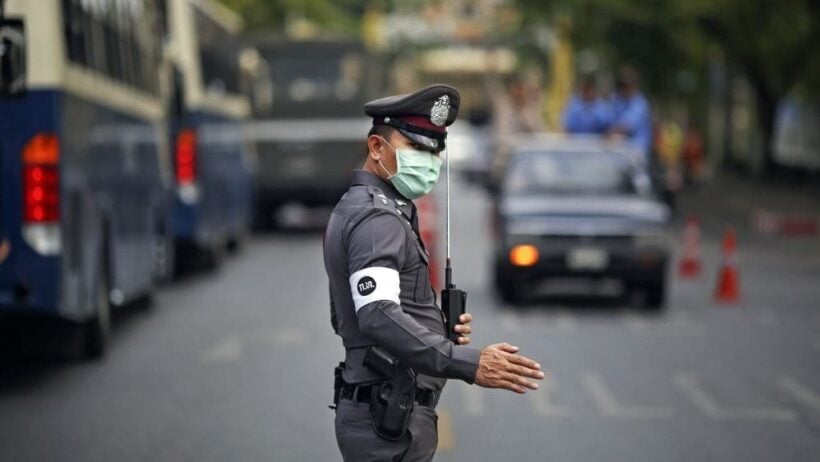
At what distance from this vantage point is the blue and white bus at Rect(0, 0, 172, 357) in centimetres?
1220

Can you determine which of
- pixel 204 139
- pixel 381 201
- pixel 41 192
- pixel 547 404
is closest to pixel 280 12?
pixel 204 139

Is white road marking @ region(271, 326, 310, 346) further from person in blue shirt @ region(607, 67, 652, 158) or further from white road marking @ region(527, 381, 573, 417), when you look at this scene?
person in blue shirt @ region(607, 67, 652, 158)

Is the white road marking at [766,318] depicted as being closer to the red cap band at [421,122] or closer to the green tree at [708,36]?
the red cap band at [421,122]

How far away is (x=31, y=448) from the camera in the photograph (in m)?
10.2

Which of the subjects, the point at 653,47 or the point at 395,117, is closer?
the point at 395,117

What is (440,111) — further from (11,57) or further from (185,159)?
(185,159)

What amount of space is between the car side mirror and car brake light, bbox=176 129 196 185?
958 centimetres

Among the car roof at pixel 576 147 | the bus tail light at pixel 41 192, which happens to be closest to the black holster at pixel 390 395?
the bus tail light at pixel 41 192

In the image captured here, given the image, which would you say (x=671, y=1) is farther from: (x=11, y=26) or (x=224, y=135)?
(x=11, y=26)

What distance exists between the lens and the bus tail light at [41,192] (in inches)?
482

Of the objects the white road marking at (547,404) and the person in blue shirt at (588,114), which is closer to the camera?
the white road marking at (547,404)

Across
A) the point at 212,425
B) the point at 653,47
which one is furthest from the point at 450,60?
the point at 212,425

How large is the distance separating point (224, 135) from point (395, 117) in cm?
2026

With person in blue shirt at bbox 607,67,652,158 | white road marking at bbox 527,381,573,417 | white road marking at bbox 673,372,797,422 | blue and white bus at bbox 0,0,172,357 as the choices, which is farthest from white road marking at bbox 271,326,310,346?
person in blue shirt at bbox 607,67,652,158
